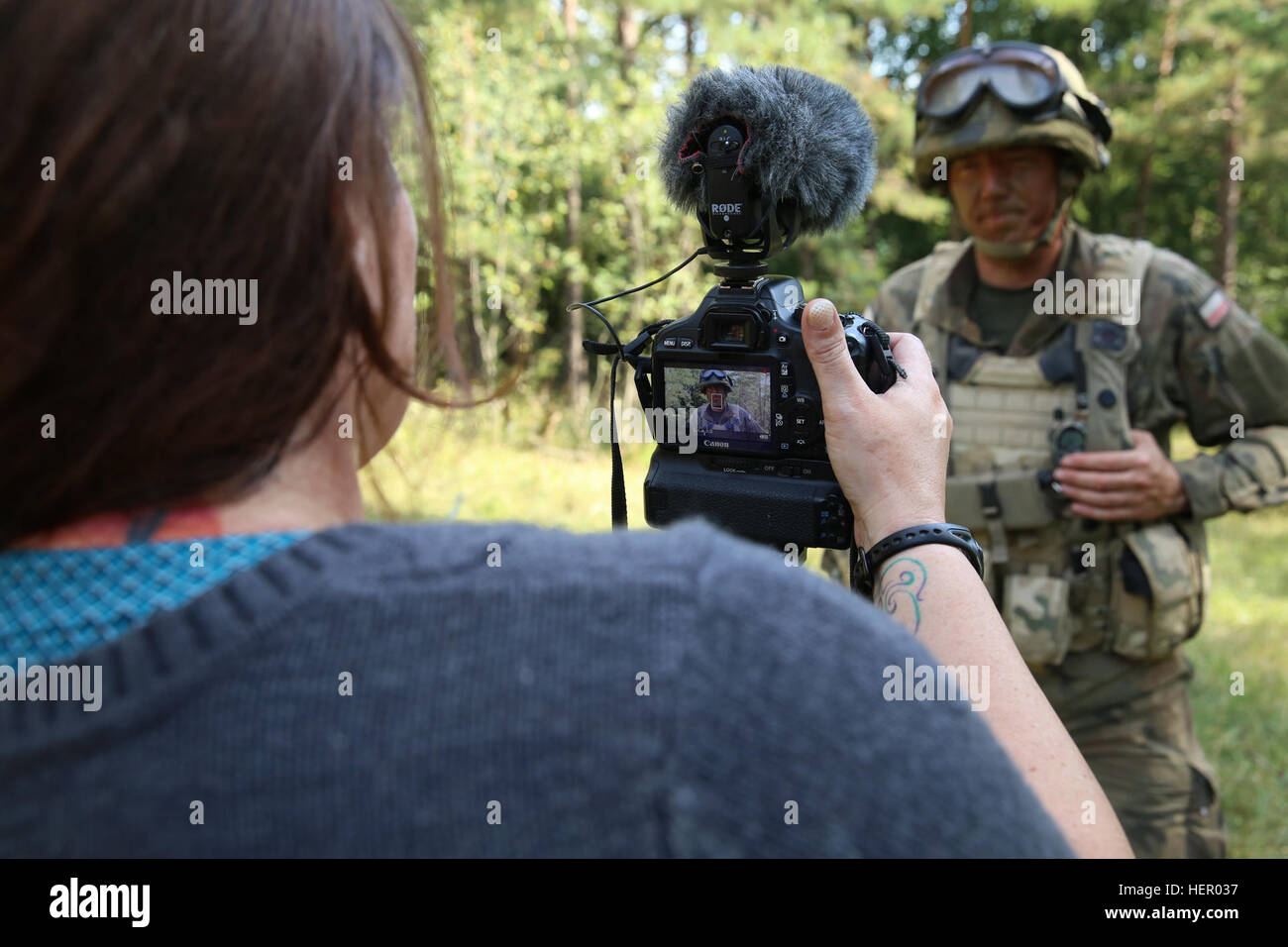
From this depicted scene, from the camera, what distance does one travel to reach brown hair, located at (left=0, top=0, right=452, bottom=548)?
723 mm

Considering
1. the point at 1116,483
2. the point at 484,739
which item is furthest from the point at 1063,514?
the point at 484,739

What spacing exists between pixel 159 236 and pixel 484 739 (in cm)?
45

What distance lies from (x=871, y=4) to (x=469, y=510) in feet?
28.7

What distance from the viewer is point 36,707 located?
27.1 inches

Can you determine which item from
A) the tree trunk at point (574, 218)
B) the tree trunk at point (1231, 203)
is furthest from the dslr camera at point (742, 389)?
the tree trunk at point (1231, 203)

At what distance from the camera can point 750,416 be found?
5.85ft

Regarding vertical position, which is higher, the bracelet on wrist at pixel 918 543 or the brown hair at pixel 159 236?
the brown hair at pixel 159 236

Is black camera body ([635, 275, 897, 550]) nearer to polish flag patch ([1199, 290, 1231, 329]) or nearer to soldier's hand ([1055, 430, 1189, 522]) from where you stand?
soldier's hand ([1055, 430, 1189, 522])

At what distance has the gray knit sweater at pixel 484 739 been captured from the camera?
0.66 metres

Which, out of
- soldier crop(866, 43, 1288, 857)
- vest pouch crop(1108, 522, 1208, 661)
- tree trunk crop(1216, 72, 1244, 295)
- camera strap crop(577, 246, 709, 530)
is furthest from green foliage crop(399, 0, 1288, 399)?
camera strap crop(577, 246, 709, 530)

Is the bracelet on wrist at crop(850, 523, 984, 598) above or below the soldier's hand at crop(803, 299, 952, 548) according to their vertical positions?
below

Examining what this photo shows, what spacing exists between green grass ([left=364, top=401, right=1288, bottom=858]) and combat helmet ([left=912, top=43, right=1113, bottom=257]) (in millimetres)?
1921

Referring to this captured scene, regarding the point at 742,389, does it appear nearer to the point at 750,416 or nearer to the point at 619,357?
the point at 750,416

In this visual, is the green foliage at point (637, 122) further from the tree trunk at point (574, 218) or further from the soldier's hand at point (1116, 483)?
the soldier's hand at point (1116, 483)
